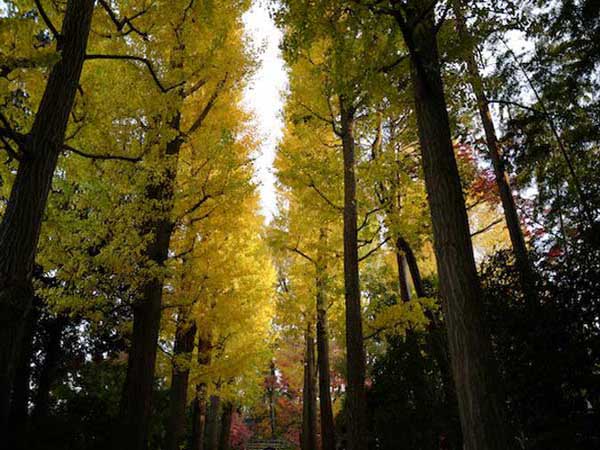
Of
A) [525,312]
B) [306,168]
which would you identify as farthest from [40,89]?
[525,312]

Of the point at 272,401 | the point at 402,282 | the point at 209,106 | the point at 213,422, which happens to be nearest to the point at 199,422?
the point at 213,422

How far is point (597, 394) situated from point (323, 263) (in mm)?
5840

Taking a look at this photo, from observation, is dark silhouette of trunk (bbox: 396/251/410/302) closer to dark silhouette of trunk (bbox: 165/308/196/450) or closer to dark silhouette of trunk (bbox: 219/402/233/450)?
dark silhouette of trunk (bbox: 165/308/196/450)

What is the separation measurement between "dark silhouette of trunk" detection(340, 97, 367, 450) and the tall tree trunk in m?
2.72

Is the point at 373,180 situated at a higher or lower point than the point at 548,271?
higher

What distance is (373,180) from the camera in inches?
289

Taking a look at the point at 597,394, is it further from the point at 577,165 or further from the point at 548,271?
the point at 577,165

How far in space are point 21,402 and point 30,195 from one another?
22.5 feet

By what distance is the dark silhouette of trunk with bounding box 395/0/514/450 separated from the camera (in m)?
2.71

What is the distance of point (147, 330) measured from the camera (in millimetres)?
5383

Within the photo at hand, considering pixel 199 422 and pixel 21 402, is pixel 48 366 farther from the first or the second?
pixel 199 422

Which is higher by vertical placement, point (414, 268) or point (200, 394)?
point (414, 268)

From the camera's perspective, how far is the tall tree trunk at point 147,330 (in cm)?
496

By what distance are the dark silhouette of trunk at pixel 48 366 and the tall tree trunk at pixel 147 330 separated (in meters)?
4.54
